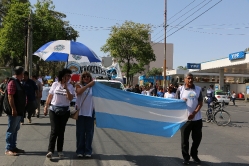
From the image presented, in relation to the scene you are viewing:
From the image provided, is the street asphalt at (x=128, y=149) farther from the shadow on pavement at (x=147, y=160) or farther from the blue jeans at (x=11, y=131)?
the blue jeans at (x=11, y=131)

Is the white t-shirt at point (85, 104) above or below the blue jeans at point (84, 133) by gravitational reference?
above

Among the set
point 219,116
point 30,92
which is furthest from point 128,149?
point 219,116

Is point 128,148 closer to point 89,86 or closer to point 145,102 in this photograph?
point 145,102

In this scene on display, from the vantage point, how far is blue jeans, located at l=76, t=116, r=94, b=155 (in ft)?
22.6

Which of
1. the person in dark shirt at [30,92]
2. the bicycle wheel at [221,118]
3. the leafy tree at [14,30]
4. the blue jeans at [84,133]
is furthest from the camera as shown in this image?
the leafy tree at [14,30]

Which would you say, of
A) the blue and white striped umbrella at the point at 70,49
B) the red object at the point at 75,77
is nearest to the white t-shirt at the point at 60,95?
the blue and white striped umbrella at the point at 70,49

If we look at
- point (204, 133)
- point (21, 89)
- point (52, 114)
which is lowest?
point (204, 133)

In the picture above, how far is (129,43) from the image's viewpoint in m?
41.6

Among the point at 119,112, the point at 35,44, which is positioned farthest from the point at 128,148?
the point at 35,44

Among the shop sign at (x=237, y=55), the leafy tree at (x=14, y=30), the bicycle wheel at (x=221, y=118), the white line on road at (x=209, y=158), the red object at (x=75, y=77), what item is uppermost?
the leafy tree at (x=14, y=30)

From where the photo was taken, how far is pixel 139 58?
1644 inches

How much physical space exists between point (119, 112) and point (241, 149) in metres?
3.57

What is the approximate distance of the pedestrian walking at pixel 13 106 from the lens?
22.8ft

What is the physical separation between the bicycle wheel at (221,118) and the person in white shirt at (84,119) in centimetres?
854
